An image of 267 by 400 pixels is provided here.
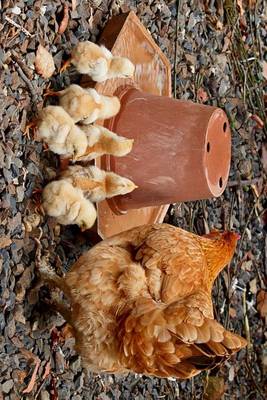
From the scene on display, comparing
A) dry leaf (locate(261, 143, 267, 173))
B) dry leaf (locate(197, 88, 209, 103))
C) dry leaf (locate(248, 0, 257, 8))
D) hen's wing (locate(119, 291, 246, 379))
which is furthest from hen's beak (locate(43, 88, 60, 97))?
dry leaf (locate(248, 0, 257, 8))

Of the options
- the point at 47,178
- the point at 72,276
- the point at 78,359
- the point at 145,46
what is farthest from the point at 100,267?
the point at 145,46

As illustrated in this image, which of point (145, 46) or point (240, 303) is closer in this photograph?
point (145, 46)

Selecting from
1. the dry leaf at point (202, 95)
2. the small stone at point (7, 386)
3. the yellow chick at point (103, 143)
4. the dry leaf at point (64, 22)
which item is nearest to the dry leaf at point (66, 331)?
the small stone at point (7, 386)

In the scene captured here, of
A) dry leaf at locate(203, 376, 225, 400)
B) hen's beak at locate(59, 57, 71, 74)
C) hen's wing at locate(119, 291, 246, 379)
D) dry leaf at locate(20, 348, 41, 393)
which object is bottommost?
dry leaf at locate(203, 376, 225, 400)

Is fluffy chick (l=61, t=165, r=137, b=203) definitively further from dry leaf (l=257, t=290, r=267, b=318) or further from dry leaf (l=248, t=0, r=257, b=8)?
dry leaf (l=248, t=0, r=257, b=8)

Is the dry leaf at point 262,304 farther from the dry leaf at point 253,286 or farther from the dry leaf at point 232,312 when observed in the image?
the dry leaf at point 232,312

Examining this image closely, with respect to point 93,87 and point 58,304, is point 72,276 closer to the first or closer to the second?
point 58,304
